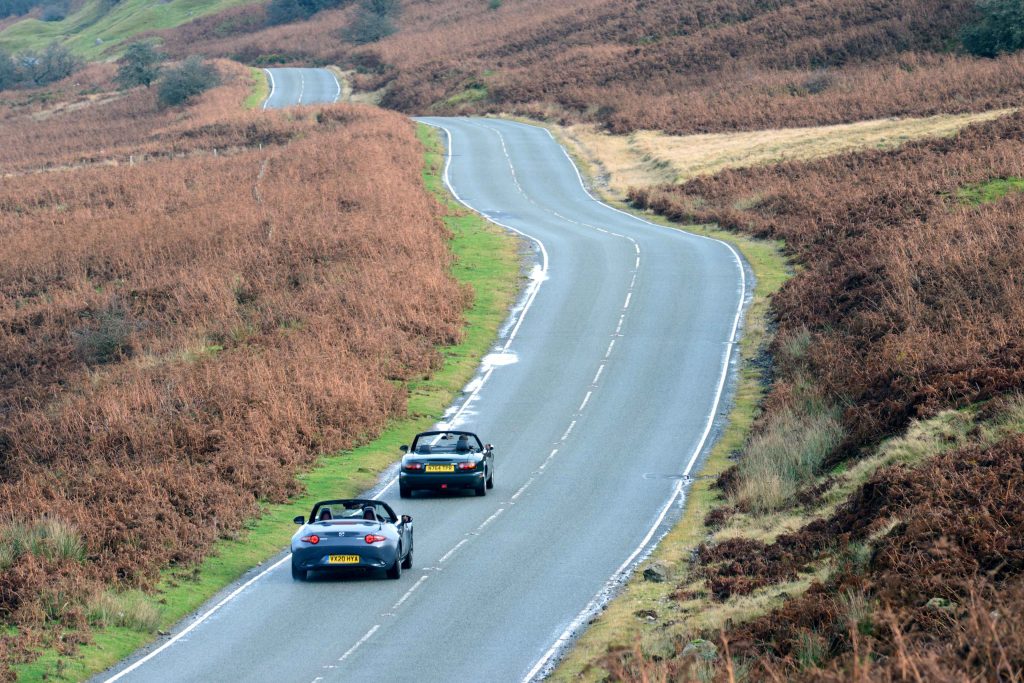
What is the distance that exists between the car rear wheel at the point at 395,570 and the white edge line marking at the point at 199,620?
2.35 meters

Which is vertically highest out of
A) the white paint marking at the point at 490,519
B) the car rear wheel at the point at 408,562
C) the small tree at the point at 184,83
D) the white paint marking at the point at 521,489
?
the small tree at the point at 184,83

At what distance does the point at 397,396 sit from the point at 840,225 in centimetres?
2111

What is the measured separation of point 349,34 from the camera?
129375mm

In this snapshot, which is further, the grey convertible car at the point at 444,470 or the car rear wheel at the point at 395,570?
the grey convertible car at the point at 444,470

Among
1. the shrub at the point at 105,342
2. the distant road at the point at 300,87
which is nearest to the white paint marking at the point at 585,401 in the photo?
the shrub at the point at 105,342

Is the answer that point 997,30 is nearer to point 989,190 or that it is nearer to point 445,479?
point 989,190

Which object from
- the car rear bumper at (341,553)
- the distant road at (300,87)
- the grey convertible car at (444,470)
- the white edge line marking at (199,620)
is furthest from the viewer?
the distant road at (300,87)

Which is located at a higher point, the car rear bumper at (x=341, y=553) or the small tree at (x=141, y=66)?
the small tree at (x=141, y=66)

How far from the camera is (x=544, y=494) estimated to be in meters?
25.8

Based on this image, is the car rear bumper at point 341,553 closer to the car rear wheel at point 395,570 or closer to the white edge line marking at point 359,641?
the car rear wheel at point 395,570

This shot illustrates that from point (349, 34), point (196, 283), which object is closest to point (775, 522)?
point (196, 283)

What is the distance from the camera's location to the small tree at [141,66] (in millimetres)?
107062

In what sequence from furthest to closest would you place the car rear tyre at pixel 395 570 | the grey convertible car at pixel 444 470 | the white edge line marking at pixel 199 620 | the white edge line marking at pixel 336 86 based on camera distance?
the white edge line marking at pixel 336 86 < the grey convertible car at pixel 444 470 < the car rear tyre at pixel 395 570 < the white edge line marking at pixel 199 620

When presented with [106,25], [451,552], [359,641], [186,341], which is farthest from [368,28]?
[359,641]
